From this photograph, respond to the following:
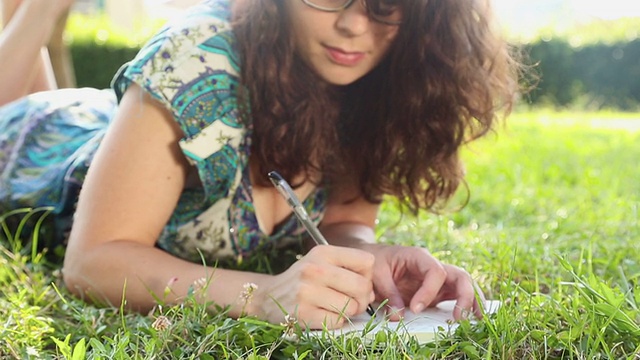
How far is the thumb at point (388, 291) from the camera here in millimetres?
1729

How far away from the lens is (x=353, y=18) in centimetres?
184

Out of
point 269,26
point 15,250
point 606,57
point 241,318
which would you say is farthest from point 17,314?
point 606,57

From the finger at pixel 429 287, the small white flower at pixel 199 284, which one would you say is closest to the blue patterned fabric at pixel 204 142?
the small white flower at pixel 199 284

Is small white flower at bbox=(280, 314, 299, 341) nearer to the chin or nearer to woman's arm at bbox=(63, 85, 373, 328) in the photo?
woman's arm at bbox=(63, 85, 373, 328)

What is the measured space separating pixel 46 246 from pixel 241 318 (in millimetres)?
1142

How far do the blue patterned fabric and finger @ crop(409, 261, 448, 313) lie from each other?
1.62 ft

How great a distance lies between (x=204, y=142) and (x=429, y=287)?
61 cm

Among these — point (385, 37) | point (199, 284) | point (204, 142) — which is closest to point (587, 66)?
point (385, 37)

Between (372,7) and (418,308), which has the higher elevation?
(372,7)

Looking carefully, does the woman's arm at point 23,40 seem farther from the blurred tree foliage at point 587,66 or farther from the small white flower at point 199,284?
the blurred tree foliage at point 587,66

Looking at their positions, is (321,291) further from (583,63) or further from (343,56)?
(583,63)

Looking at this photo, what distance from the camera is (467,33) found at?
6.69 ft

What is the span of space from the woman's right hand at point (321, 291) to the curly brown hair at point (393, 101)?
0.51 meters

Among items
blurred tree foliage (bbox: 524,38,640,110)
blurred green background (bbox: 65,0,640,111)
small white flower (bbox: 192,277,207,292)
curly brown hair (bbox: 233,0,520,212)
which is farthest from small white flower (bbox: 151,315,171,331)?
blurred tree foliage (bbox: 524,38,640,110)
